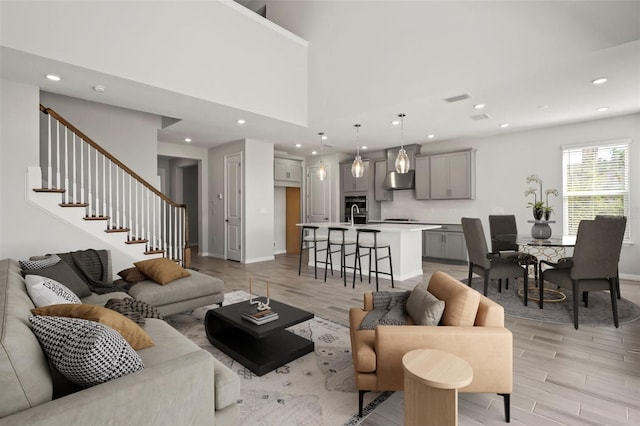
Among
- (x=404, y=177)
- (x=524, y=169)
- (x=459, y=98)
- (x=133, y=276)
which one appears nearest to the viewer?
(x=133, y=276)

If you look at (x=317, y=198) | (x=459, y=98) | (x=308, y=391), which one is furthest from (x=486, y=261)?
(x=317, y=198)

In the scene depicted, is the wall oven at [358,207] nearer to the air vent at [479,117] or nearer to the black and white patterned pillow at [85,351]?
the air vent at [479,117]

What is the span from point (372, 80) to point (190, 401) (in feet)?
15.0

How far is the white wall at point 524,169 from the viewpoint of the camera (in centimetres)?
530

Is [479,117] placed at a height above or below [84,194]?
above

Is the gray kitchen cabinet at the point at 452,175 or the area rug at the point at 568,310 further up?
the gray kitchen cabinet at the point at 452,175

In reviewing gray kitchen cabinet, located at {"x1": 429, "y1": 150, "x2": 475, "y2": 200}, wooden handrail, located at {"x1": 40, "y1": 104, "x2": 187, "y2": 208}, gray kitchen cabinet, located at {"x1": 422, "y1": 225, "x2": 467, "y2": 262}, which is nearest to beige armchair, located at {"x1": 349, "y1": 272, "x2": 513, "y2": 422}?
wooden handrail, located at {"x1": 40, "y1": 104, "x2": 187, "y2": 208}

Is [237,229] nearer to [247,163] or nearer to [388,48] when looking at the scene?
[247,163]

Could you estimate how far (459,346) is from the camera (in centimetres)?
179

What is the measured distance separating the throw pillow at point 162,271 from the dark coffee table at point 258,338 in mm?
753

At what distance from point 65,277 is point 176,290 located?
917 mm

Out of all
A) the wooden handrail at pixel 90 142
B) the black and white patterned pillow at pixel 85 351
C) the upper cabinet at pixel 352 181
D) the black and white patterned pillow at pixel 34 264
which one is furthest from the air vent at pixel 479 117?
the black and white patterned pillow at pixel 34 264

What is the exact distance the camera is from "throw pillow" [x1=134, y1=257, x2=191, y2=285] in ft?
11.0

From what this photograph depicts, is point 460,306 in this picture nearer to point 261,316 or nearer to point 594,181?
point 261,316
